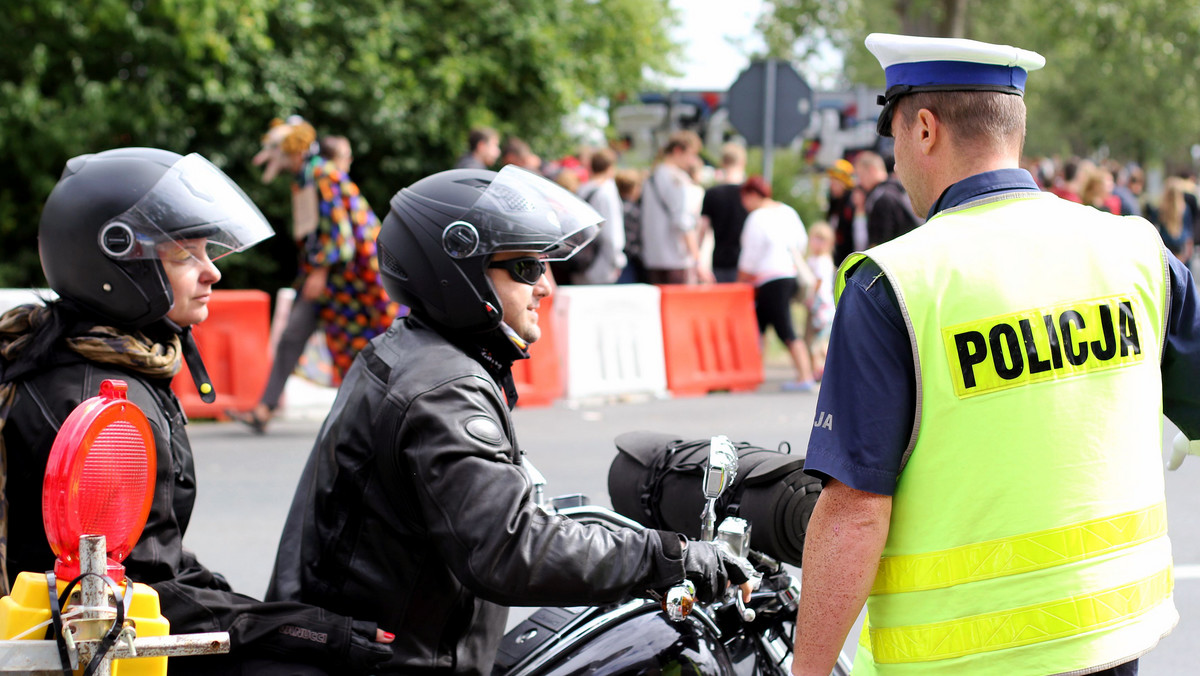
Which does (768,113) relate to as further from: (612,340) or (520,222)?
(520,222)

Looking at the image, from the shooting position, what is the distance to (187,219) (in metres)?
2.75

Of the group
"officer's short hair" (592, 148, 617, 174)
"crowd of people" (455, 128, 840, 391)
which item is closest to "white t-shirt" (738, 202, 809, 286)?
"crowd of people" (455, 128, 840, 391)

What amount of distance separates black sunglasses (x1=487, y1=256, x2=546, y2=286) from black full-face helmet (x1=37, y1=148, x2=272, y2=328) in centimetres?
72

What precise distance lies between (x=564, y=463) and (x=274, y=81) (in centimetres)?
863

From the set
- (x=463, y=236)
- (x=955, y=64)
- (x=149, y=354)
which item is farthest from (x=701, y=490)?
(x=149, y=354)

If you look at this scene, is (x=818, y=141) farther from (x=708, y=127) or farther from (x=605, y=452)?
(x=605, y=452)

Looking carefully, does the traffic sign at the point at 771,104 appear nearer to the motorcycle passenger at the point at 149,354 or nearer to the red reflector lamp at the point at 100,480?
the motorcycle passenger at the point at 149,354

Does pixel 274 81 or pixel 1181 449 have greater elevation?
pixel 274 81

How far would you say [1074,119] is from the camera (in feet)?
170

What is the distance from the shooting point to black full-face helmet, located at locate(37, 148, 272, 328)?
8.56 feet

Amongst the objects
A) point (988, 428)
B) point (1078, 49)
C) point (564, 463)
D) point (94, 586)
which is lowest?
point (564, 463)

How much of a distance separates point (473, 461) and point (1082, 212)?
43.3 inches

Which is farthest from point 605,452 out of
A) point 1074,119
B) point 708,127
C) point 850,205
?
point 1074,119

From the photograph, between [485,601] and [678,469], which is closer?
[485,601]
